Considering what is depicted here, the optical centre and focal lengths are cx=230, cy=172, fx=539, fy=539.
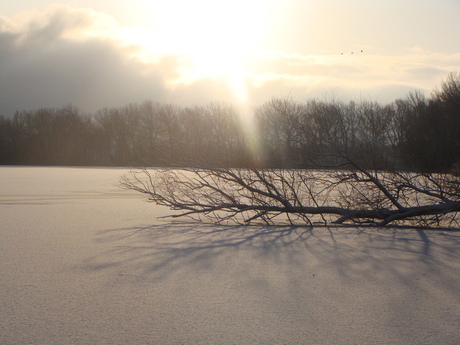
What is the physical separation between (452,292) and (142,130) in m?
68.5

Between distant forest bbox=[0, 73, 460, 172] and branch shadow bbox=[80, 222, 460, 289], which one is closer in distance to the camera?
branch shadow bbox=[80, 222, 460, 289]

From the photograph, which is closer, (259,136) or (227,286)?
(227,286)

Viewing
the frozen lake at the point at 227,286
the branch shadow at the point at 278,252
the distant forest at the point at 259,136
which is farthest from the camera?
the distant forest at the point at 259,136

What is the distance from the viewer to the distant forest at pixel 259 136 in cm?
1015

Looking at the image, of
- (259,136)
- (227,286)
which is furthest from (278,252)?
(259,136)

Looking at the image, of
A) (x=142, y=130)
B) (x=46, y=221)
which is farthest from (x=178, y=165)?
(x=142, y=130)

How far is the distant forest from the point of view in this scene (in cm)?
1015

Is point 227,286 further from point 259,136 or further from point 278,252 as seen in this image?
point 259,136

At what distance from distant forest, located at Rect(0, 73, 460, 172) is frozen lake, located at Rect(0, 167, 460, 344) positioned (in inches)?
75.2

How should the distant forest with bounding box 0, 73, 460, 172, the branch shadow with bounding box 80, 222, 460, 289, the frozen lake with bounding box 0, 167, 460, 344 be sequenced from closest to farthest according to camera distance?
the frozen lake with bounding box 0, 167, 460, 344 → the branch shadow with bounding box 80, 222, 460, 289 → the distant forest with bounding box 0, 73, 460, 172

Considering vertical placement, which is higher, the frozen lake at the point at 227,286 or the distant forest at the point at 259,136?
the distant forest at the point at 259,136

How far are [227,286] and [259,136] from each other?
69.2 feet

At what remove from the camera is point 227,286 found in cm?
512

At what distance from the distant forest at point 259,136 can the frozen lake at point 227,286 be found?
1.91m
